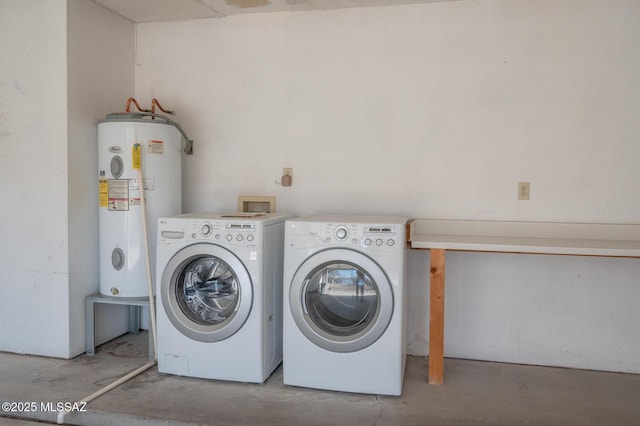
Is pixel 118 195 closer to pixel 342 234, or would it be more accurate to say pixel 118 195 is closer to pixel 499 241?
pixel 342 234

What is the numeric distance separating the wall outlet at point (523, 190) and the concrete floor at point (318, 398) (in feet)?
3.45

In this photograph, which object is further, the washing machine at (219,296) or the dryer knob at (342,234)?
the washing machine at (219,296)

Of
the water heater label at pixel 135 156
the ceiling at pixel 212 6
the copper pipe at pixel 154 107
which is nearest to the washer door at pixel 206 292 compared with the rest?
the water heater label at pixel 135 156

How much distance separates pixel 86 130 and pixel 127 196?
0.51 meters

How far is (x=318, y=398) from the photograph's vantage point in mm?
2541

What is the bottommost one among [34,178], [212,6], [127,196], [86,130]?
[127,196]

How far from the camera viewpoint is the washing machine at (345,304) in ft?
8.21

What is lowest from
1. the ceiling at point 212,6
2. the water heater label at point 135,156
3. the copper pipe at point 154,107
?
the water heater label at point 135,156

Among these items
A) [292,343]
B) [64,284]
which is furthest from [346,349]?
[64,284]

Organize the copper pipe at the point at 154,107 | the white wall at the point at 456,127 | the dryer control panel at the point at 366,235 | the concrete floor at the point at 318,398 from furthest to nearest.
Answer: the copper pipe at the point at 154,107 < the white wall at the point at 456,127 < the dryer control panel at the point at 366,235 < the concrete floor at the point at 318,398

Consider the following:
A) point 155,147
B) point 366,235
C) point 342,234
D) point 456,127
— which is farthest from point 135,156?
point 456,127

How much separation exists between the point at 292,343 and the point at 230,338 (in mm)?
341

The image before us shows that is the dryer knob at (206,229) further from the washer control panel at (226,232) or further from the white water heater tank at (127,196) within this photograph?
the white water heater tank at (127,196)

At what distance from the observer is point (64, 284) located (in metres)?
2.98
